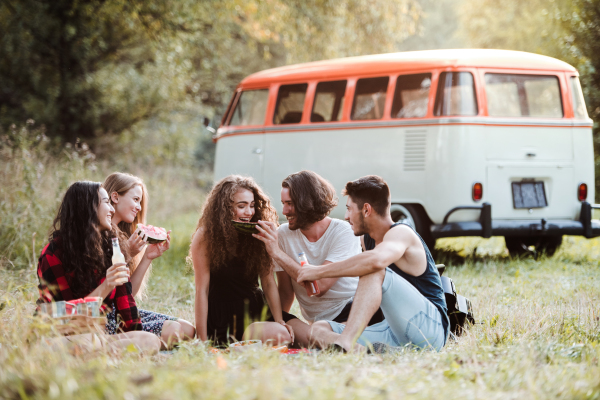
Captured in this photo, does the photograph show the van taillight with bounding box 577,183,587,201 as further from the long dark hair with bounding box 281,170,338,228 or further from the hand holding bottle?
the hand holding bottle

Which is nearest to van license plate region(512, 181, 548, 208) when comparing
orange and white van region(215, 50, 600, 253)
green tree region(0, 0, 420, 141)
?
orange and white van region(215, 50, 600, 253)

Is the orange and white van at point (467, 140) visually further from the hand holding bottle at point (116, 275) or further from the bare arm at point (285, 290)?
the hand holding bottle at point (116, 275)

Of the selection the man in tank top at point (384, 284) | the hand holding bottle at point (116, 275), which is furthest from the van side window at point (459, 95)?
the hand holding bottle at point (116, 275)

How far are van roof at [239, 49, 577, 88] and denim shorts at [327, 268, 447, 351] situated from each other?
4.31 m

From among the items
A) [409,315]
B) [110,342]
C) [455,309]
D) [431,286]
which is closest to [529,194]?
[455,309]

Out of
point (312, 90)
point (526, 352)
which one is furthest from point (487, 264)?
point (526, 352)

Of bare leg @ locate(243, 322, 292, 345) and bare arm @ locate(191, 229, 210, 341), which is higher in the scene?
bare arm @ locate(191, 229, 210, 341)

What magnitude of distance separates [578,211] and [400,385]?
5.91 meters

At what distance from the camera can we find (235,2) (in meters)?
14.1

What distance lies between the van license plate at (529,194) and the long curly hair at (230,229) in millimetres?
4121

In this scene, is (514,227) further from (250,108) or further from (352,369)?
(352,369)

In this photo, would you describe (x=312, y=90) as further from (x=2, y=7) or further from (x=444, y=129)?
(x=2, y=7)

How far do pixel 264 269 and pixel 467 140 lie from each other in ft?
12.9

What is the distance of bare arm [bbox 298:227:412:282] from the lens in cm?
401
